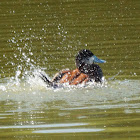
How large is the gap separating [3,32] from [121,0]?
6025 millimetres

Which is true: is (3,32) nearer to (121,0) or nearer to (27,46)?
(27,46)

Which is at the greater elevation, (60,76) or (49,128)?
(60,76)

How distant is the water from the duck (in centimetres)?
14

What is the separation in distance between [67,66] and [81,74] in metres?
1.99

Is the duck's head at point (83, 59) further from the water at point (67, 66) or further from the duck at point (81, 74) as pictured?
the water at point (67, 66)

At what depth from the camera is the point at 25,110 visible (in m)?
8.45

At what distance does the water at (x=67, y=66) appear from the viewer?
7.40 meters

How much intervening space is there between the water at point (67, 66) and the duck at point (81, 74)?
0.14 metres

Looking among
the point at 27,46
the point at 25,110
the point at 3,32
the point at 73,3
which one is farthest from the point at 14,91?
the point at 73,3

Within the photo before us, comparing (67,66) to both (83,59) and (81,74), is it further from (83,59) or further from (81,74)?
(81,74)

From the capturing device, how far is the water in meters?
7.40

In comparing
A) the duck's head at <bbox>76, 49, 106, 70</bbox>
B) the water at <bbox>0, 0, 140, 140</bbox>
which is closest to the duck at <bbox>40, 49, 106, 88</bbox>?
the duck's head at <bbox>76, 49, 106, 70</bbox>

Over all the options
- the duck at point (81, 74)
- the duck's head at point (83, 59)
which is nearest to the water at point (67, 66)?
the duck at point (81, 74)

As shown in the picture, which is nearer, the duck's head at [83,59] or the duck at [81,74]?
the duck at [81,74]
